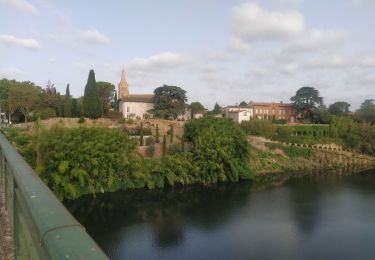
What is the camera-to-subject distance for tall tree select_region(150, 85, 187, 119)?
1836 inches

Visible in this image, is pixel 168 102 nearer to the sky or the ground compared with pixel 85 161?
nearer to the sky

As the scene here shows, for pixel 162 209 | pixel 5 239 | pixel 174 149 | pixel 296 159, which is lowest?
pixel 162 209

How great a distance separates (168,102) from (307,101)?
90.5ft

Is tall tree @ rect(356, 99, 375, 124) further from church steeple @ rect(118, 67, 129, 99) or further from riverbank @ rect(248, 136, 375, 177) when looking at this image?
church steeple @ rect(118, 67, 129, 99)

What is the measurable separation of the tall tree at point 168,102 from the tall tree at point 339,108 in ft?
116

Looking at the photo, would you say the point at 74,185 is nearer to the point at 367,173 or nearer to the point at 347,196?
the point at 347,196

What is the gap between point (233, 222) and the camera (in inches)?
810

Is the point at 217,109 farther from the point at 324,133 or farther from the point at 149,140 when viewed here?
the point at 149,140

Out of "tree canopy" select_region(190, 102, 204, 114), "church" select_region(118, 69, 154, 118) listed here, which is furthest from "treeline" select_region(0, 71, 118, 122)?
"tree canopy" select_region(190, 102, 204, 114)

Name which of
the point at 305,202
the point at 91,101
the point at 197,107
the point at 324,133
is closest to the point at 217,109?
the point at 197,107

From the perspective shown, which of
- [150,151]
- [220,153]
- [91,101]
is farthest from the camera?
[91,101]

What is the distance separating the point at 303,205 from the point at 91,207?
51.1 ft

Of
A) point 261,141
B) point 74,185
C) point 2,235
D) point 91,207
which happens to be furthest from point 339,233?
point 261,141

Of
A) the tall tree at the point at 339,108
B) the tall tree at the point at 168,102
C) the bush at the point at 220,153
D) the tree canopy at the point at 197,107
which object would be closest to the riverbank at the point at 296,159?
the bush at the point at 220,153
